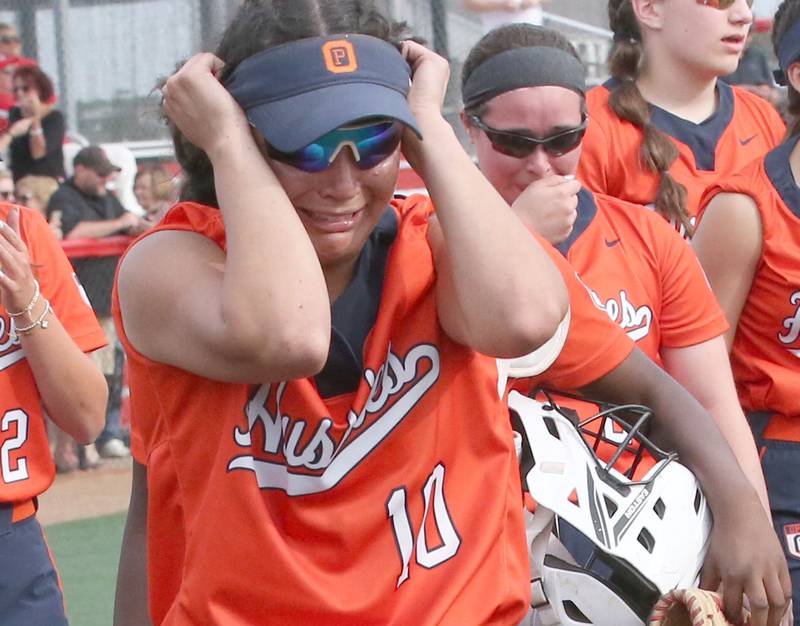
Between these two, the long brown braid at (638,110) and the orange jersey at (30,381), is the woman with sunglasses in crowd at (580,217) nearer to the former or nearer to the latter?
the long brown braid at (638,110)

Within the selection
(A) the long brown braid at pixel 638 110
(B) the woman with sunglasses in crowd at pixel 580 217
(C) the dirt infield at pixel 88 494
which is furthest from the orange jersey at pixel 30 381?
(C) the dirt infield at pixel 88 494

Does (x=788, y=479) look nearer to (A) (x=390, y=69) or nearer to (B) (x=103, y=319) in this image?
(A) (x=390, y=69)

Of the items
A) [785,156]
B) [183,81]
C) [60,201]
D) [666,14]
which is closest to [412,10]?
[60,201]

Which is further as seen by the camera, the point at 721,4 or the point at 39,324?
the point at 721,4

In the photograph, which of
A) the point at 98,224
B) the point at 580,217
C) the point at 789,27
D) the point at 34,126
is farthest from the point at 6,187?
the point at 789,27

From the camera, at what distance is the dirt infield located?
8383 mm

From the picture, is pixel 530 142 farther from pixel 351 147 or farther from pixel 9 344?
pixel 9 344

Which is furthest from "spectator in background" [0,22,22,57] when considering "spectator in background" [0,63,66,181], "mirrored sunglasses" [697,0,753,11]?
"mirrored sunglasses" [697,0,753,11]

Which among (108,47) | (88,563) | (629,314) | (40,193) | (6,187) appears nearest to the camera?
(629,314)

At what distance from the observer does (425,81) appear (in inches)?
96.3

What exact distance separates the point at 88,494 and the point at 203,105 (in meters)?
6.92

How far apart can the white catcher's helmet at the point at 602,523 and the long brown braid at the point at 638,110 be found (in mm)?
2017

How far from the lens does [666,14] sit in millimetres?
4879

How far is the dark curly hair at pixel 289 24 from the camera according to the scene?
2.28 m
